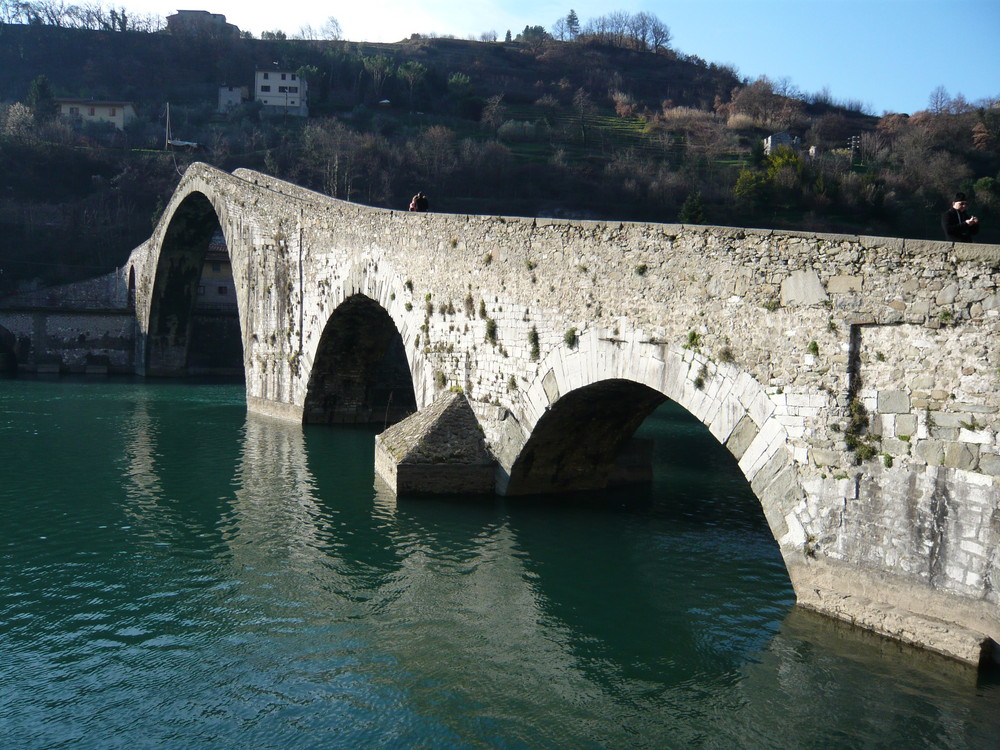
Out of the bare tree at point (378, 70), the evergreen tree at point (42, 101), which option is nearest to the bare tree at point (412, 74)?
the bare tree at point (378, 70)

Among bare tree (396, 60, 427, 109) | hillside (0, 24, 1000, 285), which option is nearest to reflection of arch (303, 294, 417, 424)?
hillside (0, 24, 1000, 285)

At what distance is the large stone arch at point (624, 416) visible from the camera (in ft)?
27.1

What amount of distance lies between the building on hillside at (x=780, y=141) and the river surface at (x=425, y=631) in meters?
40.9

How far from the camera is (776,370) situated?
27.2 ft

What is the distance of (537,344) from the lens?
1170 cm

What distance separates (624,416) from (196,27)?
83.6 meters

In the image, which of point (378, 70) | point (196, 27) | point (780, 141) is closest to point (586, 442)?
point (780, 141)

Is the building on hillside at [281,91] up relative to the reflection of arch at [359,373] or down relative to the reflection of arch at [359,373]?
up

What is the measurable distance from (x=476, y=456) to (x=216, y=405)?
14676 mm

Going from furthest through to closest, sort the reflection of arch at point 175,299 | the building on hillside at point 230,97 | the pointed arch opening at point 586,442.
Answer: the building on hillside at point 230,97
the reflection of arch at point 175,299
the pointed arch opening at point 586,442

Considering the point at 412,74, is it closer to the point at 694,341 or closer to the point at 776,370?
the point at 694,341

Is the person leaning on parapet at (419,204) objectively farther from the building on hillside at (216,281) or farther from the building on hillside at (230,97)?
the building on hillside at (230,97)

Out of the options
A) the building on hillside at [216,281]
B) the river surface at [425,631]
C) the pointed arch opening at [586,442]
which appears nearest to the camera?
the river surface at [425,631]

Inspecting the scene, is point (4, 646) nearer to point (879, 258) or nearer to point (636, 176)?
point (879, 258)
